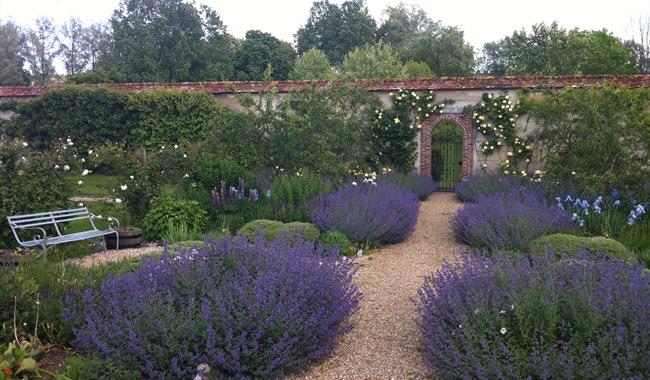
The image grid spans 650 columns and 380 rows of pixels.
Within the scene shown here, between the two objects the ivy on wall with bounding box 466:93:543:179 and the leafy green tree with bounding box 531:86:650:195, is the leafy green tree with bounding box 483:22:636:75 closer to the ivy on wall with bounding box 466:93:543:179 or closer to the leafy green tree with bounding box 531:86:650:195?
the ivy on wall with bounding box 466:93:543:179

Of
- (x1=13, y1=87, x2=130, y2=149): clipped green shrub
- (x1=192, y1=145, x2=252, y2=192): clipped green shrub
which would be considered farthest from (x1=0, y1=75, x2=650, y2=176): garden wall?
(x1=192, y1=145, x2=252, y2=192): clipped green shrub

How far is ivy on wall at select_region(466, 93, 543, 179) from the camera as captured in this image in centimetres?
1506

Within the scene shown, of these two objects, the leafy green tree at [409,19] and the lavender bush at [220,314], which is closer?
the lavender bush at [220,314]

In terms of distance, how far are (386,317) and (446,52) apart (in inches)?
1177

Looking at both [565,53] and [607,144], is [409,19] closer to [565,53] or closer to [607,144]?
[565,53]

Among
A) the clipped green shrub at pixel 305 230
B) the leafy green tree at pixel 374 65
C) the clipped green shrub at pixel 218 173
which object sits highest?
the leafy green tree at pixel 374 65

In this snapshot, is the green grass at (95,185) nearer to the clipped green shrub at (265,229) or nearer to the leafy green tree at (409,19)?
the clipped green shrub at (265,229)

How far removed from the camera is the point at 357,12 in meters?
43.5

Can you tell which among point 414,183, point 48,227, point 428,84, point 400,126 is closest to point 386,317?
point 48,227

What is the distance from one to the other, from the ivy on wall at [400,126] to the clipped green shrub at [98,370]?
41.6 feet

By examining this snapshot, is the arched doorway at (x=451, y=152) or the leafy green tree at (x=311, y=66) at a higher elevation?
the leafy green tree at (x=311, y=66)

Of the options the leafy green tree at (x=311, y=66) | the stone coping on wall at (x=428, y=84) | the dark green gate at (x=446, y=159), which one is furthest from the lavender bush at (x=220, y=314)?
the leafy green tree at (x=311, y=66)

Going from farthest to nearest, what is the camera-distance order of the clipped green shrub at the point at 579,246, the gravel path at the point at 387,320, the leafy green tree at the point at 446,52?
the leafy green tree at the point at 446,52, the clipped green shrub at the point at 579,246, the gravel path at the point at 387,320

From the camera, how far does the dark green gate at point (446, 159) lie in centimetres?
1644
